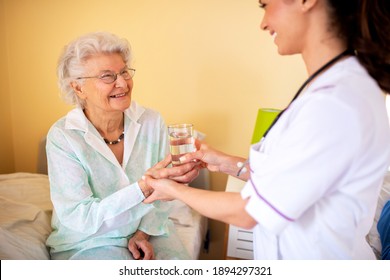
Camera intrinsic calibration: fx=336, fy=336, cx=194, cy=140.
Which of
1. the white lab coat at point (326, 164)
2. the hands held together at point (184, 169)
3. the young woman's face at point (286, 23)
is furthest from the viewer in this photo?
the hands held together at point (184, 169)

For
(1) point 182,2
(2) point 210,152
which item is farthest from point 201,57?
(2) point 210,152

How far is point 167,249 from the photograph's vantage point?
1.59 meters

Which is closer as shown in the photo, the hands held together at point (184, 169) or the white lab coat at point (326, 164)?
the white lab coat at point (326, 164)

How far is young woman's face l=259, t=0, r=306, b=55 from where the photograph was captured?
84 cm

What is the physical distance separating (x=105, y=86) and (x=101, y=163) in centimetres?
34

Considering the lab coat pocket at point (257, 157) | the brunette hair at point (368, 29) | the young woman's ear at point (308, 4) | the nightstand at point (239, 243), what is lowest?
the nightstand at point (239, 243)

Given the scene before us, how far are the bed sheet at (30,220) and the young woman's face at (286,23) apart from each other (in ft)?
3.58

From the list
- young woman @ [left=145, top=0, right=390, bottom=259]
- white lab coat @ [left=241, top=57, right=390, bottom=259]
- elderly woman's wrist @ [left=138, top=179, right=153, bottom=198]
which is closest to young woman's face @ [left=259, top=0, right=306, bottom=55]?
young woman @ [left=145, top=0, right=390, bottom=259]

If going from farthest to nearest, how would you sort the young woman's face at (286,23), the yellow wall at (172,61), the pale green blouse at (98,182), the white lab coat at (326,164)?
the yellow wall at (172,61)
the pale green blouse at (98,182)
the young woman's face at (286,23)
the white lab coat at (326,164)

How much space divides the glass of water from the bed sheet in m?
0.51

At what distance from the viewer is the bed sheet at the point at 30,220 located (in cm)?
142

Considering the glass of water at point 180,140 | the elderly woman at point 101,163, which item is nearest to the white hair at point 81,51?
the elderly woman at point 101,163

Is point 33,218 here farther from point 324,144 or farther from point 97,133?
point 324,144

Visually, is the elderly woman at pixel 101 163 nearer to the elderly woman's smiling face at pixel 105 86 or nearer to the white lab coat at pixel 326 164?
the elderly woman's smiling face at pixel 105 86
